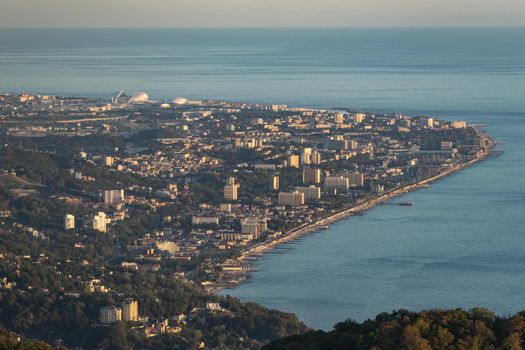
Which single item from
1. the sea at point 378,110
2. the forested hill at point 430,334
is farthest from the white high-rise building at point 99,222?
the forested hill at point 430,334

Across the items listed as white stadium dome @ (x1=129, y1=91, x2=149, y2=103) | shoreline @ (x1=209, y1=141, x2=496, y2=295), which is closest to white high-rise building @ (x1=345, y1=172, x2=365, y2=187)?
shoreline @ (x1=209, y1=141, x2=496, y2=295)

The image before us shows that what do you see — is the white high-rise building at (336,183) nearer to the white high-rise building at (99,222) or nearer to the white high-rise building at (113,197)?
the white high-rise building at (113,197)

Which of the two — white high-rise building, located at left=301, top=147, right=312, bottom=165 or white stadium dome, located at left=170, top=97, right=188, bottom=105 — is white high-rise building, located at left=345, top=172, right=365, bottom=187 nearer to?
white high-rise building, located at left=301, top=147, right=312, bottom=165

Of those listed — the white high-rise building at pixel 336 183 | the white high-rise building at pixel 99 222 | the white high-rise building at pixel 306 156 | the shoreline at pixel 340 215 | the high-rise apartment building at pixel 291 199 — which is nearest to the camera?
the shoreline at pixel 340 215

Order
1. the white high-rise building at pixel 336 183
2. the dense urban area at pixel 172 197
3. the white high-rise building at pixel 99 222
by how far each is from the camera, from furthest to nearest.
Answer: the white high-rise building at pixel 336 183
the white high-rise building at pixel 99 222
the dense urban area at pixel 172 197

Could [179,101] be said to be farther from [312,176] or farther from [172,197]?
[172,197]

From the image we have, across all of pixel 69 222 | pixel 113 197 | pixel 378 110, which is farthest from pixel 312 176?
pixel 378 110

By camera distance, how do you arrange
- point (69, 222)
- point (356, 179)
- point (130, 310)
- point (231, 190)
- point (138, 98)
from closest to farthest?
point (130, 310)
point (69, 222)
point (231, 190)
point (356, 179)
point (138, 98)
